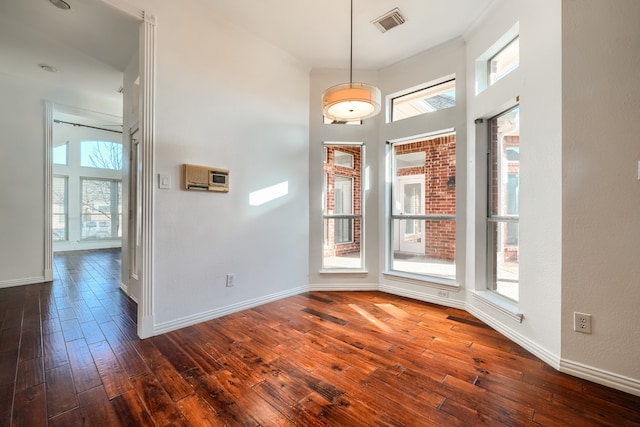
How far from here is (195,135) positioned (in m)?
2.71

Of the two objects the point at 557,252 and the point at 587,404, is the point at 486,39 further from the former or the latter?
the point at 587,404

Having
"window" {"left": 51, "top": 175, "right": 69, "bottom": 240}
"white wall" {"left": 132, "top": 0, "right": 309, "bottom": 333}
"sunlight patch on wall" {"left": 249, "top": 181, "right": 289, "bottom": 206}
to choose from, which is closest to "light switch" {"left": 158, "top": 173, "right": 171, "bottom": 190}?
"white wall" {"left": 132, "top": 0, "right": 309, "bottom": 333}

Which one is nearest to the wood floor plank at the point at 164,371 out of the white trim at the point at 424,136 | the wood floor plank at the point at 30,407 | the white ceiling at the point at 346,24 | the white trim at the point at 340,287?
the wood floor plank at the point at 30,407

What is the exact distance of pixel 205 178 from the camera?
2.75m

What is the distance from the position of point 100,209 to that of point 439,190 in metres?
9.23

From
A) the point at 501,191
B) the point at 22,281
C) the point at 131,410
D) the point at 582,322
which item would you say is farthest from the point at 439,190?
the point at 22,281

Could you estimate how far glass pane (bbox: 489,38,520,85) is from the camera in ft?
8.46

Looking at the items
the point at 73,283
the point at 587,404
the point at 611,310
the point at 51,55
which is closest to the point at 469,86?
the point at 611,310

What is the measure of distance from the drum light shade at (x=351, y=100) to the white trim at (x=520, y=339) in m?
2.33

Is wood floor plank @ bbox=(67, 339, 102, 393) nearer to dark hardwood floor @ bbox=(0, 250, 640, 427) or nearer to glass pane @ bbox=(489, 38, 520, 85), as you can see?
dark hardwood floor @ bbox=(0, 250, 640, 427)

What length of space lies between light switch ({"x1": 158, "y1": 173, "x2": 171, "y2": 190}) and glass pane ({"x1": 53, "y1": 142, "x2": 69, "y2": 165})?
732cm

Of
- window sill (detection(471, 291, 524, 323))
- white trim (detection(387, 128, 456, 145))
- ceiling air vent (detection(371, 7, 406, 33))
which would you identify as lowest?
window sill (detection(471, 291, 524, 323))

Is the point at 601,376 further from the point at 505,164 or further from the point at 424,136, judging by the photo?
the point at 424,136

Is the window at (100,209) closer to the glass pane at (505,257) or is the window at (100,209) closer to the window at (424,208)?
the window at (424,208)
